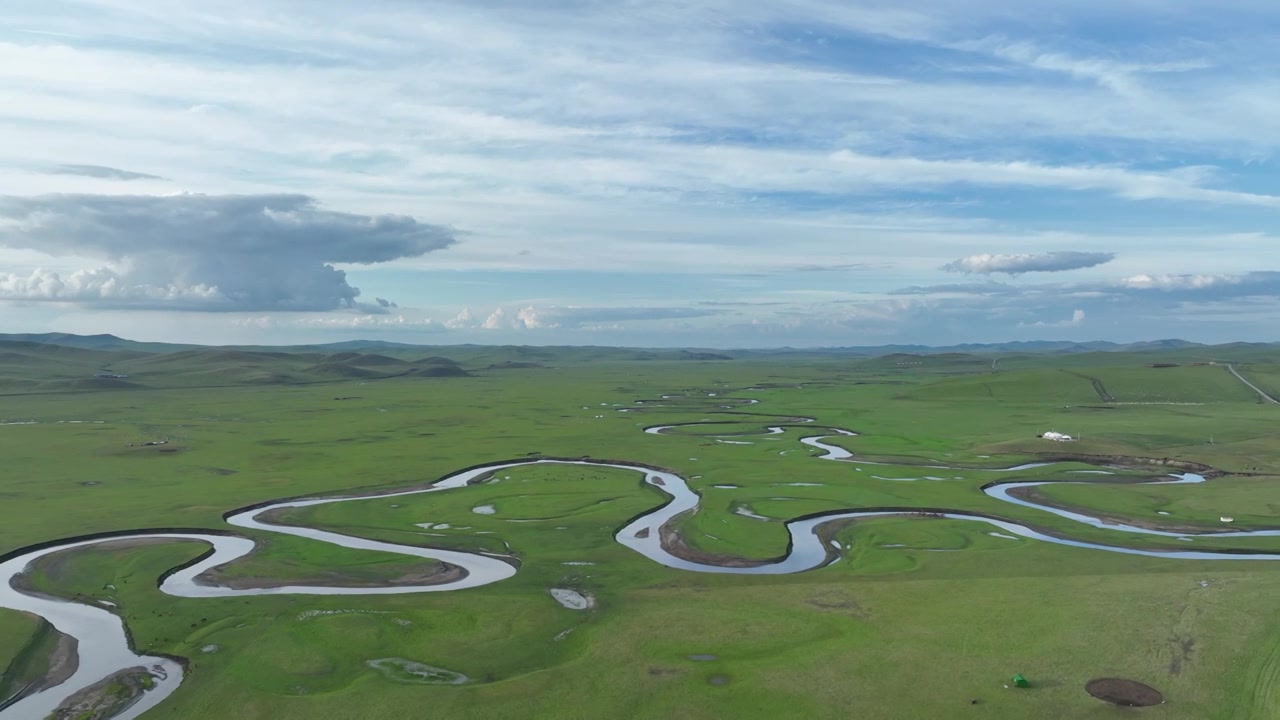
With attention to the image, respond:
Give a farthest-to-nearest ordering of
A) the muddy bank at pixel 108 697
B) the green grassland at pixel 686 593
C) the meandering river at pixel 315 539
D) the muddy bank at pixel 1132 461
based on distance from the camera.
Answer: the muddy bank at pixel 1132 461
the meandering river at pixel 315 539
the green grassland at pixel 686 593
the muddy bank at pixel 108 697

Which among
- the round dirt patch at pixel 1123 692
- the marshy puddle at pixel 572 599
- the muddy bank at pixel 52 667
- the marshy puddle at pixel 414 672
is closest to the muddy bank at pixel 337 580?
the marshy puddle at pixel 572 599

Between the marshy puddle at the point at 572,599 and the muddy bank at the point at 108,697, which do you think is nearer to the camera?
the muddy bank at the point at 108,697

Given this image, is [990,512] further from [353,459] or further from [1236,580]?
[353,459]

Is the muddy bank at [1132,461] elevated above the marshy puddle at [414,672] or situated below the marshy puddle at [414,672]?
above

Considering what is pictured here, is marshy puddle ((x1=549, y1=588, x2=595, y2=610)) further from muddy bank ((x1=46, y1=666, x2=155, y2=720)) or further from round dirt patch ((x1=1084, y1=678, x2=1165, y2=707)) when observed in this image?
round dirt patch ((x1=1084, y1=678, x2=1165, y2=707))

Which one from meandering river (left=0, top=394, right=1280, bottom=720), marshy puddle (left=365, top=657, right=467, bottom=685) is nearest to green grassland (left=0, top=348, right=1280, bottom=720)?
marshy puddle (left=365, top=657, right=467, bottom=685)

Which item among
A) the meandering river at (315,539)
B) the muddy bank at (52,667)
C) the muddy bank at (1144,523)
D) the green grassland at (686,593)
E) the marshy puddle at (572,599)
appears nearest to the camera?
the green grassland at (686,593)

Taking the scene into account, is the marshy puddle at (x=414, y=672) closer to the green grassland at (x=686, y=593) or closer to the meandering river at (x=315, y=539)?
the green grassland at (x=686, y=593)

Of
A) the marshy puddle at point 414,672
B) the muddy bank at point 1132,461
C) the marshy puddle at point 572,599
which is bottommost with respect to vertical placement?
the marshy puddle at point 414,672
